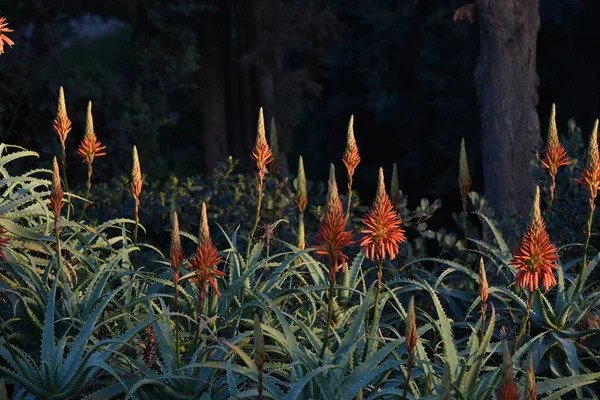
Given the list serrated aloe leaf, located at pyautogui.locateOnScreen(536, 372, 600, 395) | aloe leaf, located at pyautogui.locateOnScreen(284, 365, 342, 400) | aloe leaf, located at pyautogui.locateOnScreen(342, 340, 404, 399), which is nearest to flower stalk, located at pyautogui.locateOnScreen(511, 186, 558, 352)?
serrated aloe leaf, located at pyautogui.locateOnScreen(536, 372, 600, 395)

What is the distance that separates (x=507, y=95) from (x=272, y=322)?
701 cm

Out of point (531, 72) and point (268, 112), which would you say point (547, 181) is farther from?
point (268, 112)

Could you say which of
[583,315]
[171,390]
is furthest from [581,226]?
[171,390]

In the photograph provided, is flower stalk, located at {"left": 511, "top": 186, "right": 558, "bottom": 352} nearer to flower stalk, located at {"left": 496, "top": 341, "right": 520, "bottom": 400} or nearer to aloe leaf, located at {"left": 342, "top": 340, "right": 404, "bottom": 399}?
aloe leaf, located at {"left": 342, "top": 340, "right": 404, "bottom": 399}

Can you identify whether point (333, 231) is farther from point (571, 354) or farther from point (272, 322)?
point (571, 354)

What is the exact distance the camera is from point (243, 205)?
728 cm

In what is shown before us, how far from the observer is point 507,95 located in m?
10.5

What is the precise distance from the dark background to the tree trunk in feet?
15.9

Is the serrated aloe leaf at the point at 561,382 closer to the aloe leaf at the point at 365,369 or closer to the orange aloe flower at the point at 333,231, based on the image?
the aloe leaf at the point at 365,369

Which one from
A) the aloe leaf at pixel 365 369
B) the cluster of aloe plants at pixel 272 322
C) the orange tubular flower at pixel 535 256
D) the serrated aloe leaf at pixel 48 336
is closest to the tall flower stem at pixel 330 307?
the cluster of aloe plants at pixel 272 322

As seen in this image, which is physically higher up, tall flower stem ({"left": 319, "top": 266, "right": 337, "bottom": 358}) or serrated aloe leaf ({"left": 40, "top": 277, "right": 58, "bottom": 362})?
tall flower stem ({"left": 319, "top": 266, "right": 337, "bottom": 358})

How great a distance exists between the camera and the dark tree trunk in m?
16.4

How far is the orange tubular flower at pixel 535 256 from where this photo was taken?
341cm

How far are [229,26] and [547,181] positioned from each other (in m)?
10.9
